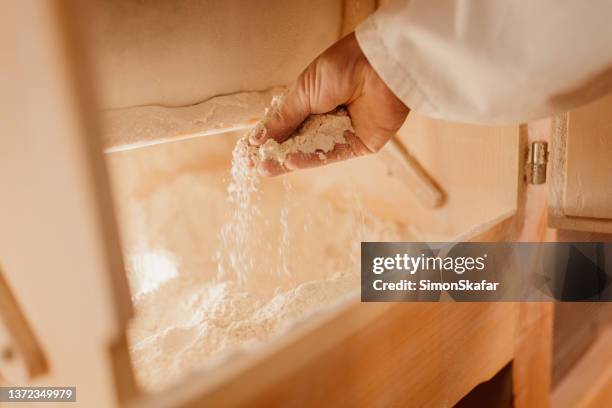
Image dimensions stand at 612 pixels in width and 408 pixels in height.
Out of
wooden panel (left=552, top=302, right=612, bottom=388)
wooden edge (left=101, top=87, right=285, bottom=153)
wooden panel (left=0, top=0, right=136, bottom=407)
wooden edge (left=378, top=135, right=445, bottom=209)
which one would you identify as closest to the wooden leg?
wooden panel (left=552, top=302, right=612, bottom=388)

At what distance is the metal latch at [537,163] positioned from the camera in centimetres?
80

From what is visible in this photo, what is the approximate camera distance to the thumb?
32.3 inches

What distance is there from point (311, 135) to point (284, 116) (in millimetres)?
Answer: 61

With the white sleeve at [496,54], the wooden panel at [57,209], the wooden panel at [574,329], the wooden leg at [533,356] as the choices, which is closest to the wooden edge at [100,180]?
the wooden panel at [57,209]

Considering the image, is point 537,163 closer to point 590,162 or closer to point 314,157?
point 590,162

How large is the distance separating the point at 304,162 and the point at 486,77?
1.24ft

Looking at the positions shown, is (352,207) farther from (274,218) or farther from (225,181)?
(225,181)

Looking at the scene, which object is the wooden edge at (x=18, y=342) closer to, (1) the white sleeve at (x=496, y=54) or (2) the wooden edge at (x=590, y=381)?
(1) the white sleeve at (x=496, y=54)

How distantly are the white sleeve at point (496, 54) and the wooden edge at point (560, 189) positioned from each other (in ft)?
0.56

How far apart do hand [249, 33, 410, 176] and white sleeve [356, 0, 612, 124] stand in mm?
107

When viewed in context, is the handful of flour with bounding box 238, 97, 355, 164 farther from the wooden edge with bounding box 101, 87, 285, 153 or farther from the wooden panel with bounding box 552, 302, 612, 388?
the wooden panel with bounding box 552, 302, 612, 388

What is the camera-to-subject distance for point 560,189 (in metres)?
0.81

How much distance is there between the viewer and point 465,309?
68cm

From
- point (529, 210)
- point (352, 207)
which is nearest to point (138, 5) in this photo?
point (529, 210)
